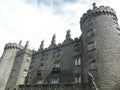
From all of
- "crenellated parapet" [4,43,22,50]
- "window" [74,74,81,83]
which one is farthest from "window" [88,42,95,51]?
"crenellated parapet" [4,43,22,50]

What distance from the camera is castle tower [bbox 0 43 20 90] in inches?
1604

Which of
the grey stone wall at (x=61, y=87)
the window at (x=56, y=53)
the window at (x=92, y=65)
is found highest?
the window at (x=56, y=53)

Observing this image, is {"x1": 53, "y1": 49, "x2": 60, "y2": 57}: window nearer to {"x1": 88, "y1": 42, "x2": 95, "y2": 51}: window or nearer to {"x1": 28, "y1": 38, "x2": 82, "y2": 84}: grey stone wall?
{"x1": 28, "y1": 38, "x2": 82, "y2": 84}: grey stone wall

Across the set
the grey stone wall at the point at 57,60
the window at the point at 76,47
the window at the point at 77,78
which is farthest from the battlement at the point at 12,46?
the window at the point at 77,78

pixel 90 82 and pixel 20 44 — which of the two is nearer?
pixel 90 82

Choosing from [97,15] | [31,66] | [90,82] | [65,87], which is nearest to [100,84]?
[90,82]

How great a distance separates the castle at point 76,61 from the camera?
24016mm

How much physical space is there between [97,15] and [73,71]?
1341cm

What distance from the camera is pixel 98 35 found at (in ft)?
92.3

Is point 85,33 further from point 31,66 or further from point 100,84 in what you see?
point 31,66

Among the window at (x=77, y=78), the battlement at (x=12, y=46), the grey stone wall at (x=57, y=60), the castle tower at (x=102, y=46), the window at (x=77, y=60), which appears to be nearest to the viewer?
the castle tower at (x=102, y=46)

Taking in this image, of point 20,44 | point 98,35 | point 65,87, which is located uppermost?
point 20,44

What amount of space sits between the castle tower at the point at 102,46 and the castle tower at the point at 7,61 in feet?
81.2

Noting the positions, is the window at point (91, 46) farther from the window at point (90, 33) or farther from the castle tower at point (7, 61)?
the castle tower at point (7, 61)
